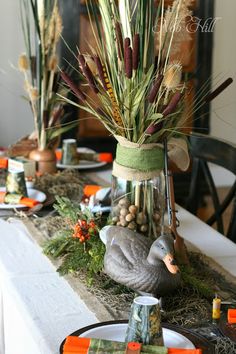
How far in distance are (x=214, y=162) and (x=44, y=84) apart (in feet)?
2.29

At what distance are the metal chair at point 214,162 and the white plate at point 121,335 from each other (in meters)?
1.04

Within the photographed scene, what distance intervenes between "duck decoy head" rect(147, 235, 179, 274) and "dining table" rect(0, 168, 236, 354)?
159 mm

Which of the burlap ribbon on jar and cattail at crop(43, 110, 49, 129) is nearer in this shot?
the burlap ribbon on jar

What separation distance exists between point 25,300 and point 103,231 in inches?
9.8

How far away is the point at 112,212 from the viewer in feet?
5.77

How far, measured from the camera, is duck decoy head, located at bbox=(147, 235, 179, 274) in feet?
4.55

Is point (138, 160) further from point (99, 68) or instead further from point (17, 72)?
point (17, 72)

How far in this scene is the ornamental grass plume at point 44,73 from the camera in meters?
2.56

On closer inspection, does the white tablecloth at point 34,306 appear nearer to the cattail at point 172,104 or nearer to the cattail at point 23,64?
the cattail at point 172,104

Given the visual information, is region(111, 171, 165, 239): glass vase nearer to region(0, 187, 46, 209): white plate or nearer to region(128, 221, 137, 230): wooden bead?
region(128, 221, 137, 230): wooden bead

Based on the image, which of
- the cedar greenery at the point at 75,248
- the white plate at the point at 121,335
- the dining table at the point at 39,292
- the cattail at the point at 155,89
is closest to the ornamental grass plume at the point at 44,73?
the dining table at the point at 39,292

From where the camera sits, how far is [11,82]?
4.62 meters

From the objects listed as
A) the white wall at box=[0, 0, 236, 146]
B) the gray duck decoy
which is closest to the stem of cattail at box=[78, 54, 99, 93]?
the gray duck decoy

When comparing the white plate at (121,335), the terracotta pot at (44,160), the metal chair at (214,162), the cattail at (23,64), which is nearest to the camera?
the white plate at (121,335)
